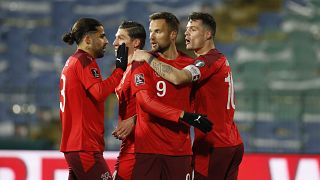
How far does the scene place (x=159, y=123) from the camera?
4.34 m

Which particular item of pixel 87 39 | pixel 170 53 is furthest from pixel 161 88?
pixel 87 39

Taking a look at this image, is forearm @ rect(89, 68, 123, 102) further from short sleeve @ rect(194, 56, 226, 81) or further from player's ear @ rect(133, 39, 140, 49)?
short sleeve @ rect(194, 56, 226, 81)

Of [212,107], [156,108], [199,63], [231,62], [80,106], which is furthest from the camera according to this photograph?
[231,62]

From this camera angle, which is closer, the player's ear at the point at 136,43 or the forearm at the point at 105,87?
the forearm at the point at 105,87

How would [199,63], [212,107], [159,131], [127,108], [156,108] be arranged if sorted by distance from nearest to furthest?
[156,108] → [159,131] → [199,63] → [212,107] → [127,108]

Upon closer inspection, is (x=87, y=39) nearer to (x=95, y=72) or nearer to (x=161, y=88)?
(x=95, y=72)

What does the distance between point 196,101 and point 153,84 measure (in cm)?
38

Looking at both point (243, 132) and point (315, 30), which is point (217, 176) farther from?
point (315, 30)

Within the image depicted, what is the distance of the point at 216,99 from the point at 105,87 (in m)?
0.73

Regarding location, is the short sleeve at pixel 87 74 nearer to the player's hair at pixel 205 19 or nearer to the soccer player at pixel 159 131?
the soccer player at pixel 159 131

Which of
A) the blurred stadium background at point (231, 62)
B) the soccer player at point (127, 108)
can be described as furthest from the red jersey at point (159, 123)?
the blurred stadium background at point (231, 62)

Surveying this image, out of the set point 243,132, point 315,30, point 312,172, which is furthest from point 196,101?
point 315,30

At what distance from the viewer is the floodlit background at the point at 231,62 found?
31.5 feet

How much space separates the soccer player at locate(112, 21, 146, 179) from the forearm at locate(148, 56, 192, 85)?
0.43 meters
